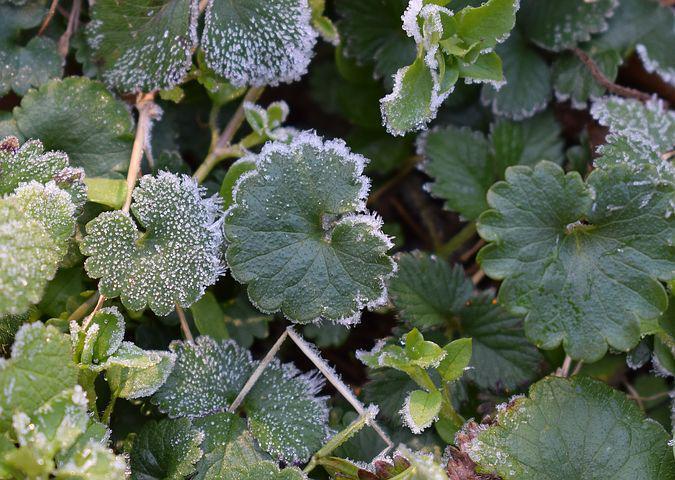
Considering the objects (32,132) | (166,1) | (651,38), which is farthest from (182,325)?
(651,38)

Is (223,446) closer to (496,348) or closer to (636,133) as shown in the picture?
(496,348)

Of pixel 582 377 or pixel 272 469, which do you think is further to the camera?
pixel 582 377

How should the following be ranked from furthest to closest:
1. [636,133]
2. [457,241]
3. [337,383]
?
[457,241], [636,133], [337,383]

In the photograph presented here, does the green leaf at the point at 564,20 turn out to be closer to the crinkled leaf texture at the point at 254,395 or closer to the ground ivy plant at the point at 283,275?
the ground ivy plant at the point at 283,275

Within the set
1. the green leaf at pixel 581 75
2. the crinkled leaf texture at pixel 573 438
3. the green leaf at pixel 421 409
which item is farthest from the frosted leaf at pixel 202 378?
the green leaf at pixel 581 75

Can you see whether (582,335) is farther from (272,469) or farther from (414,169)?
(414,169)

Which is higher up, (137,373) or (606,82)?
(606,82)

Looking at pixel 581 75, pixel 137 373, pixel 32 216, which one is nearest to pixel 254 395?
pixel 137 373
